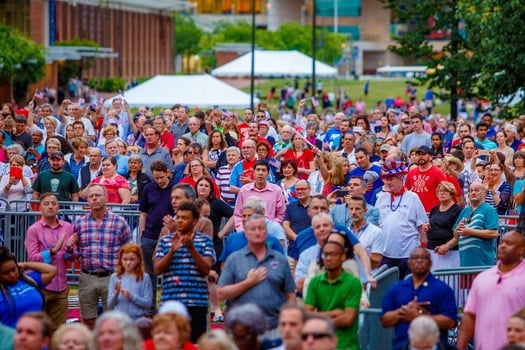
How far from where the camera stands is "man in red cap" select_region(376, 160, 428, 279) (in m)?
16.4

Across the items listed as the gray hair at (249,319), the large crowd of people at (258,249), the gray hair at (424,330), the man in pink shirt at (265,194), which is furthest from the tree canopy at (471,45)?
the gray hair at (249,319)

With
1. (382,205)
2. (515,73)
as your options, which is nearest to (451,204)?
(382,205)

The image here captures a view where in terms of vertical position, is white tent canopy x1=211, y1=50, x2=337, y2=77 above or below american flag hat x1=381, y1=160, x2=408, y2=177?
above

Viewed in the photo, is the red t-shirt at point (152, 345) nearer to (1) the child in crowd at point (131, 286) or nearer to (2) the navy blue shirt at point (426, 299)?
(2) the navy blue shirt at point (426, 299)

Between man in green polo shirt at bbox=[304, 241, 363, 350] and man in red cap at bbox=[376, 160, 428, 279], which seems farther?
man in red cap at bbox=[376, 160, 428, 279]

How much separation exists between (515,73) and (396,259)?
1876cm

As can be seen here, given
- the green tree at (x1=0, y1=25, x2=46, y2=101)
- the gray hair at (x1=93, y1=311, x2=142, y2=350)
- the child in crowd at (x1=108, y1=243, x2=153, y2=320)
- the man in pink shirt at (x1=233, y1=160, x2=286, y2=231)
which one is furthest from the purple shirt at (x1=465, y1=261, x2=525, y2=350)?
the green tree at (x1=0, y1=25, x2=46, y2=101)

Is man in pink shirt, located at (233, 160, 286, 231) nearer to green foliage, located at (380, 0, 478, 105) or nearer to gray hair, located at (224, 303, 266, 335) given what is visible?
gray hair, located at (224, 303, 266, 335)

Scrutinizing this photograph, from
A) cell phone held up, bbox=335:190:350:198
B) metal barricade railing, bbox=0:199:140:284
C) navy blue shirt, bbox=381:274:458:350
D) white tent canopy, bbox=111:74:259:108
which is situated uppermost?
white tent canopy, bbox=111:74:259:108

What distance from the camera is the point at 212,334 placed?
9867 mm

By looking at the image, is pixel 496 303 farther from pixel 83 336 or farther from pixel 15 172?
pixel 15 172

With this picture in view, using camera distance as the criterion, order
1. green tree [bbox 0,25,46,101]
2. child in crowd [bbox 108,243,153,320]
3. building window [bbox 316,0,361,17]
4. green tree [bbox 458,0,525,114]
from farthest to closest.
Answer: building window [bbox 316,0,361,17]
green tree [bbox 0,25,46,101]
green tree [bbox 458,0,525,114]
child in crowd [bbox 108,243,153,320]

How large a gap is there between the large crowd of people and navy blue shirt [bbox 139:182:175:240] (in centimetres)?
2

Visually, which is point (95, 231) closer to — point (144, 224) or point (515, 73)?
point (144, 224)
